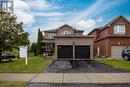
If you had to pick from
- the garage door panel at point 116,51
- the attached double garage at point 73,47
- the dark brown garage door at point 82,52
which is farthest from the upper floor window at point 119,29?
the dark brown garage door at point 82,52

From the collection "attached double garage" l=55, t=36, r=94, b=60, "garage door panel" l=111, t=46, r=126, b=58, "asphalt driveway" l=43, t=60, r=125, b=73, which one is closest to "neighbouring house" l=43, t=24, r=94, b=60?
"attached double garage" l=55, t=36, r=94, b=60

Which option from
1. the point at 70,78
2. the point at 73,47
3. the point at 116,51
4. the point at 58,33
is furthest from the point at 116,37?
the point at 70,78

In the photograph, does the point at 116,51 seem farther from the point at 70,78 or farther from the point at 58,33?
the point at 70,78

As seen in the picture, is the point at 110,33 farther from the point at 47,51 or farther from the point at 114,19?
the point at 47,51

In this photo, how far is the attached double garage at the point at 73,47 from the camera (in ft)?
158

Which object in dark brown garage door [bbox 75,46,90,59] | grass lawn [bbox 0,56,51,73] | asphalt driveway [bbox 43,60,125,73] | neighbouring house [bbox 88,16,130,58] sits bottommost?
asphalt driveway [bbox 43,60,125,73]

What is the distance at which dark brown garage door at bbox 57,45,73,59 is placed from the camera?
1896 inches

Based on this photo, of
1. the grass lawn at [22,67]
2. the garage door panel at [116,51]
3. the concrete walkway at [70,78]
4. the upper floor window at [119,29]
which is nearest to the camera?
the concrete walkway at [70,78]

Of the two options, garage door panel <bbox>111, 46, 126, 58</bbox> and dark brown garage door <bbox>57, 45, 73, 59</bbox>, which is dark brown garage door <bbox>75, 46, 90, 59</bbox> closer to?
dark brown garage door <bbox>57, 45, 73, 59</bbox>

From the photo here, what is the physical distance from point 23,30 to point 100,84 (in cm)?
2237

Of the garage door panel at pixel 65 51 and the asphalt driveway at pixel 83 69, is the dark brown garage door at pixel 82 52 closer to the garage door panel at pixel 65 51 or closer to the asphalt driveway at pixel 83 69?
the garage door panel at pixel 65 51

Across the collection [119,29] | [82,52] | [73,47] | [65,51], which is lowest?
[82,52]

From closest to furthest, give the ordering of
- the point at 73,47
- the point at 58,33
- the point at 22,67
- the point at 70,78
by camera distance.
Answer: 1. the point at 70,78
2. the point at 22,67
3. the point at 73,47
4. the point at 58,33

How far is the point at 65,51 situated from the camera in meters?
48.5
